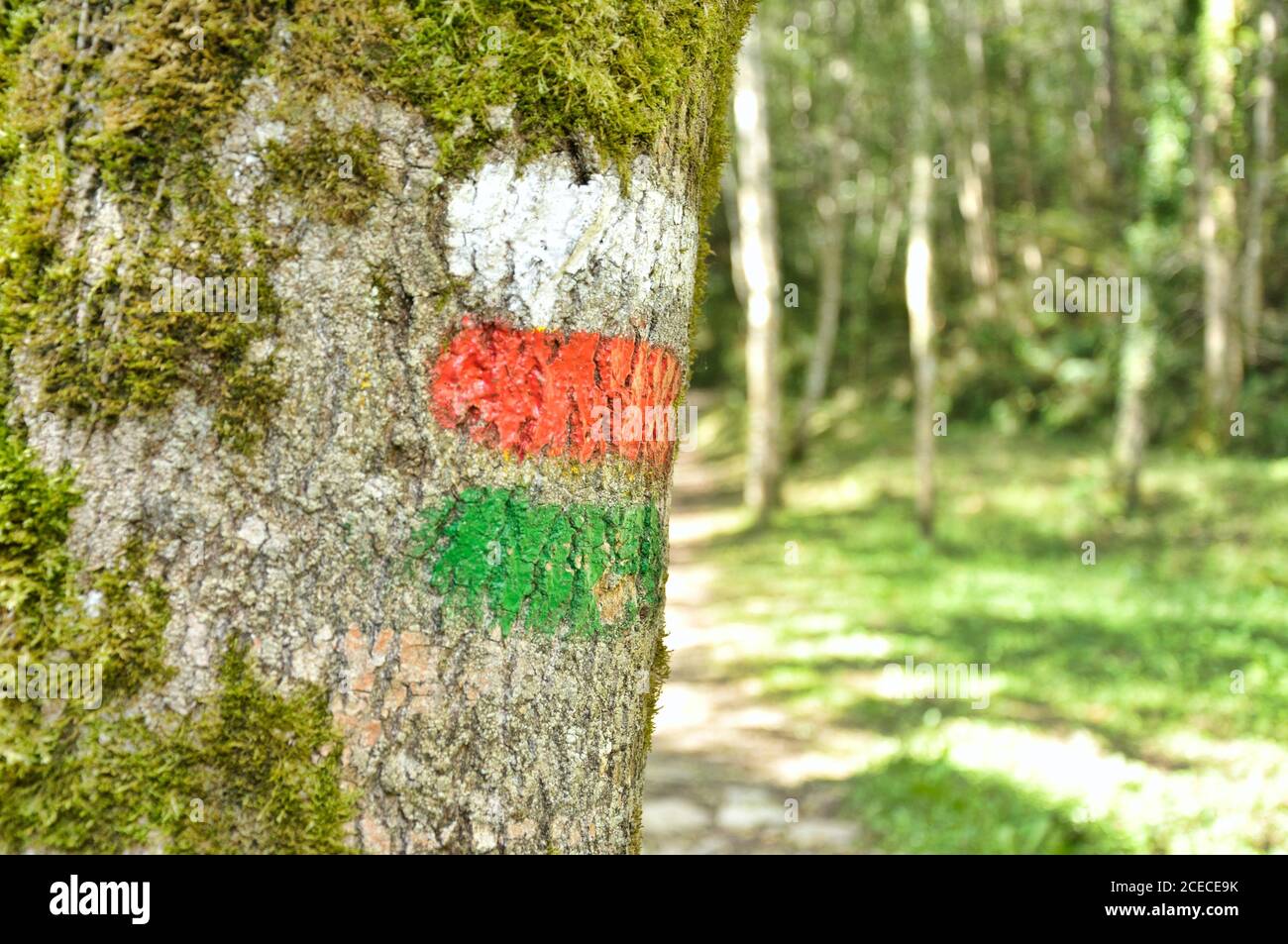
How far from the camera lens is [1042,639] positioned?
324 inches

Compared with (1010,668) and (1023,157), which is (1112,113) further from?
(1010,668)

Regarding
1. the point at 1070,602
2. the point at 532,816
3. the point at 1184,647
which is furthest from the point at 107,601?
the point at 1070,602

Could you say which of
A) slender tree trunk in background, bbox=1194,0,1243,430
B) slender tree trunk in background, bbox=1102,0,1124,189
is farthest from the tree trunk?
slender tree trunk in background, bbox=1102,0,1124,189

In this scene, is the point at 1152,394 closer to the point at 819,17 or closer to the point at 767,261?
the point at 767,261

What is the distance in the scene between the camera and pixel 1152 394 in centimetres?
1473

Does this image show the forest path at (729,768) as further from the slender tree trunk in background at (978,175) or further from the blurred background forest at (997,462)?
the slender tree trunk in background at (978,175)

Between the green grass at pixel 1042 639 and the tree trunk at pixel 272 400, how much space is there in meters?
3.90

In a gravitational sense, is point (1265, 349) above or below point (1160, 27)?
below

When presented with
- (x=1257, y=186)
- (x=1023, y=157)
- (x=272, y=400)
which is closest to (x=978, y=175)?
(x=1023, y=157)

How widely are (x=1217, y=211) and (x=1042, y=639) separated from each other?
781 cm

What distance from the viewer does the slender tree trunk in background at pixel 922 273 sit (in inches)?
472

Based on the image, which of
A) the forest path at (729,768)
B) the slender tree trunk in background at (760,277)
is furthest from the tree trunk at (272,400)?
the slender tree trunk in background at (760,277)

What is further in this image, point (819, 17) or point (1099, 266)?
point (819, 17)
